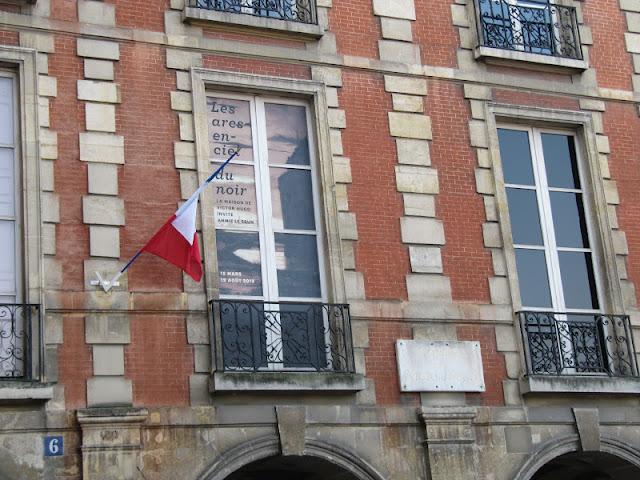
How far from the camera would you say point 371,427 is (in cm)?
1230

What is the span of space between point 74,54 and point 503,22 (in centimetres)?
492

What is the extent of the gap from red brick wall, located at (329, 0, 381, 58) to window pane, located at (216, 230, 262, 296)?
239 centimetres

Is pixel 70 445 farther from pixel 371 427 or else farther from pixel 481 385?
pixel 481 385

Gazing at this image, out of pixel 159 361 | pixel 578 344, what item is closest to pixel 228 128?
pixel 159 361

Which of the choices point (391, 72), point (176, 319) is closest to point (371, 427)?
point (176, 319)

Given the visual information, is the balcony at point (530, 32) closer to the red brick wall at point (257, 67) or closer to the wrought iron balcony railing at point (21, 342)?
the red brick wall at point (257, 67)

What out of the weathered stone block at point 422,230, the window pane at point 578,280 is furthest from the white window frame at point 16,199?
the window pane at point 578,280

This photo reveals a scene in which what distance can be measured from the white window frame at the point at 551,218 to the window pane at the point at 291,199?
7.31 feet

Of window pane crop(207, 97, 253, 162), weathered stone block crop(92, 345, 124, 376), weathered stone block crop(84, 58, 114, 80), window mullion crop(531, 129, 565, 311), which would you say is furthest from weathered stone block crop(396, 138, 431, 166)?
weathered stone block crop(92, 345, 124, 376)

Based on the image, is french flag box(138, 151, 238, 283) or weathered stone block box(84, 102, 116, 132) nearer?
french flag box(138, 151, 238, 283)

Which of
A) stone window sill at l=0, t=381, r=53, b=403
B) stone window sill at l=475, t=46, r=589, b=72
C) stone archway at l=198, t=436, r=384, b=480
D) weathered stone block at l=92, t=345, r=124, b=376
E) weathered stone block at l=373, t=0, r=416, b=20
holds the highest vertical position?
weathered stone block at l=373, t=0, r=416, b=20

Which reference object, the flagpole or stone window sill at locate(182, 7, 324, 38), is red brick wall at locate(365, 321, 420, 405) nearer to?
the flagpole

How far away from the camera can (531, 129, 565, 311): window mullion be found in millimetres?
13844

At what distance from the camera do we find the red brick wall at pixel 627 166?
14242 millimetres
